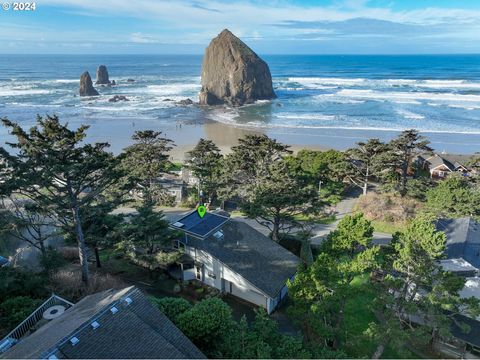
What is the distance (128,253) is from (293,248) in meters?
11.2

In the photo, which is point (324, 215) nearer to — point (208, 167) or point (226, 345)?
point (208, 167)

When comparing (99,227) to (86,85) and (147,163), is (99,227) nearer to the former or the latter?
(147,163)

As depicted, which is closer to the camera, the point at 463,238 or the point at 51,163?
the point at 51,163

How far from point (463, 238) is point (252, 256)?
1327cm

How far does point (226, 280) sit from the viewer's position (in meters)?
18.8

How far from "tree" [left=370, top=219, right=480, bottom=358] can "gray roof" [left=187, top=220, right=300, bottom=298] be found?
6.05 m

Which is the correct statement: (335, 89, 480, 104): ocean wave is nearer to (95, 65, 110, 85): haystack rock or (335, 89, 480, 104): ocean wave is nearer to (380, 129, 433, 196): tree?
(380, 129, 433, 196): tree

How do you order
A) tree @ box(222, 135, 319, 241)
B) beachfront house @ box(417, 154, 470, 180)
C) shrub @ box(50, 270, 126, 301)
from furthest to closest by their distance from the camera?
1. beachfront house @ box(417, 154, 470, 180)
2. tree @ box(222, 135, 319, 241)
3. shrub @ box(50, 270, 126, 301)

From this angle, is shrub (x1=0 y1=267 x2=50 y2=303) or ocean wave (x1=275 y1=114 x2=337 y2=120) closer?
shrub (x1=0 y1=267 x2=50 y2=303)

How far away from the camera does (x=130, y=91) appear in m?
106

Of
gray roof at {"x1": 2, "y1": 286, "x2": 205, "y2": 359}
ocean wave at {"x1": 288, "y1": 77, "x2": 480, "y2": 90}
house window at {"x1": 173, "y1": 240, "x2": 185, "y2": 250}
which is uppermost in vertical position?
ocean wave at {"x1": 288, "y1": 77, "x2": 480, "y2": 90}

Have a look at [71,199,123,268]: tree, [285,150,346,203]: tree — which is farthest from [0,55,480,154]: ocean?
[71,199,123,268]: tree

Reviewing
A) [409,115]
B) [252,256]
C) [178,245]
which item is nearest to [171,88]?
[409,115]

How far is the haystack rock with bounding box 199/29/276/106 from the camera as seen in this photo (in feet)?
283
